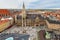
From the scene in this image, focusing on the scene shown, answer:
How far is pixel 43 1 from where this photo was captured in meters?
2.82

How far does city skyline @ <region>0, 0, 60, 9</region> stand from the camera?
110 inches

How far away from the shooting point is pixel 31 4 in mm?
2834

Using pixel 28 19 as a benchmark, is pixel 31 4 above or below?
above

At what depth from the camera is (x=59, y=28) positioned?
271 centimetres

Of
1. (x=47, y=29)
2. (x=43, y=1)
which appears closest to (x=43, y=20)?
(x=47, y=29)

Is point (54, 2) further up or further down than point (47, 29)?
further up

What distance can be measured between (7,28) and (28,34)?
44 centimetres

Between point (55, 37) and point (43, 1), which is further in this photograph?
point (43, 1)

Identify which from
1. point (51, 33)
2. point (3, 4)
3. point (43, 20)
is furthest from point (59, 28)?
point (3, 4)

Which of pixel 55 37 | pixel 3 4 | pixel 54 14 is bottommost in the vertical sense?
pixel 55 37

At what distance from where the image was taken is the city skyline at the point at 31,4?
9.17 feet

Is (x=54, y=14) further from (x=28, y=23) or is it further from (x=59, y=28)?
(x=28, y=23)

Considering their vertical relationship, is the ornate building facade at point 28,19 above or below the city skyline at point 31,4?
below

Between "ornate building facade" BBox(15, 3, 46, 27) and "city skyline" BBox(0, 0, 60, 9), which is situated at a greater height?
"city skyline" BBox(0, 0, 60, 9)
